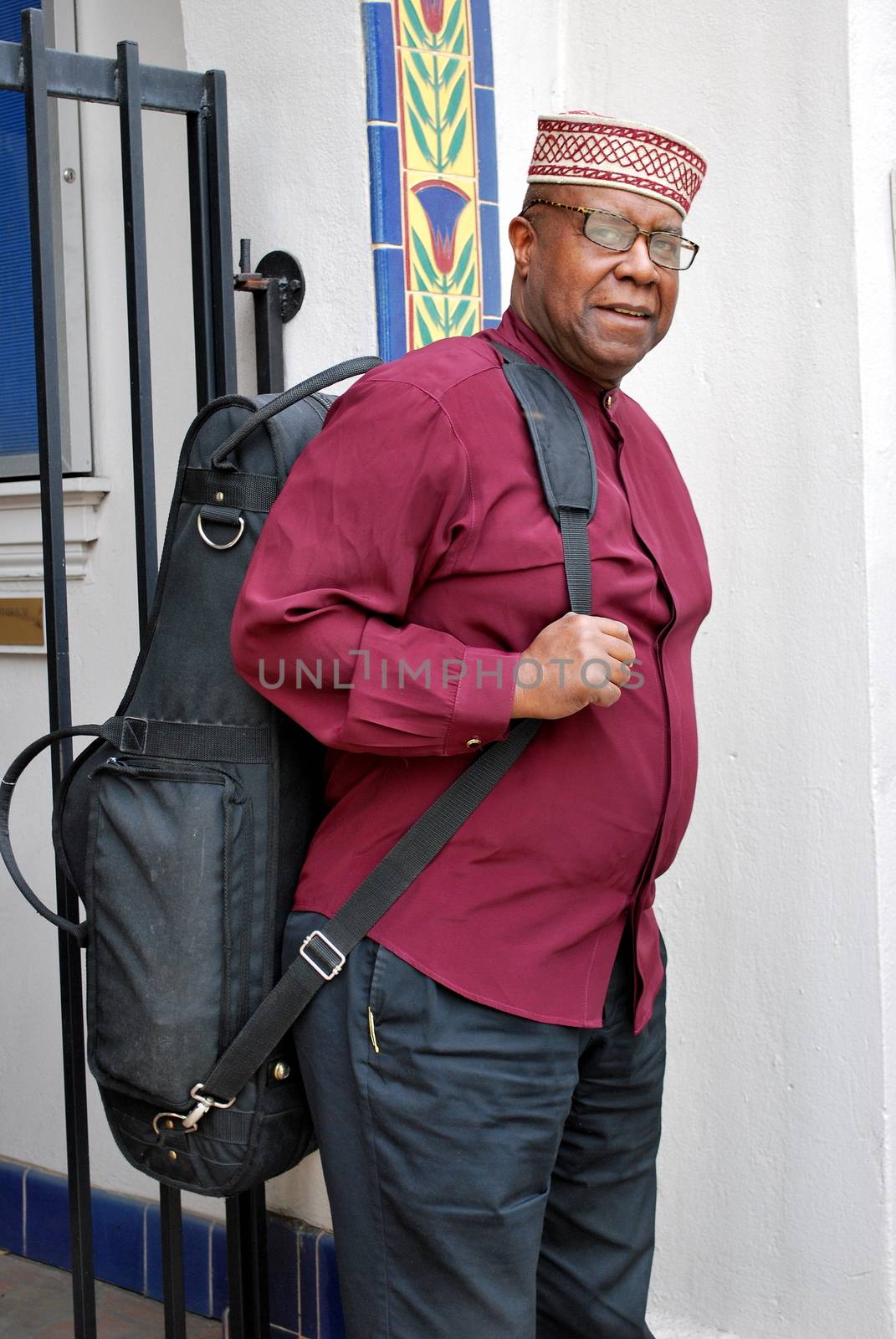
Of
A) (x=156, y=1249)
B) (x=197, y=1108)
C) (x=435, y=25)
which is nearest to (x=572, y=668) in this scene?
(x=197, y=1108)

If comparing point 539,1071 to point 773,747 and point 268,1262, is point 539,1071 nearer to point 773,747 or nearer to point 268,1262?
point 773,747

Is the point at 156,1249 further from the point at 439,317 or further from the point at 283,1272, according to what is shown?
the point at 439,317

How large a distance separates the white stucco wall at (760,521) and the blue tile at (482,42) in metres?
0.03

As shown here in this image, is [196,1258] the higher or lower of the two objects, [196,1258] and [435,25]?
the lower

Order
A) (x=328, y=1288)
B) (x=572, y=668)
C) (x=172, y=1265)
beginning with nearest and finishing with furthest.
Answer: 1. (x=572, y=668)
2. (x=172, y=1265)
3. (x=328, y=1288)

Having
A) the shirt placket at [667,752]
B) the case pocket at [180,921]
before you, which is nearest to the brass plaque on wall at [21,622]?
the case pocket at [180,921]

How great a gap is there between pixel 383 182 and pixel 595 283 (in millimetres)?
687

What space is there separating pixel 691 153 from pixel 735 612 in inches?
35.6

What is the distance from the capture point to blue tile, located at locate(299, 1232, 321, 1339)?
101 inches

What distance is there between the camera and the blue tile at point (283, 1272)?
260cm

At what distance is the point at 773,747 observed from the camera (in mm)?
2500

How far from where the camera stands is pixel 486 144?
2.50m

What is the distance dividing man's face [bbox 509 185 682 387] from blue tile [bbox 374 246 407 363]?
1.68ft

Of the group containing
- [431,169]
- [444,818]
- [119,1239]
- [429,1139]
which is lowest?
[119,1239]
